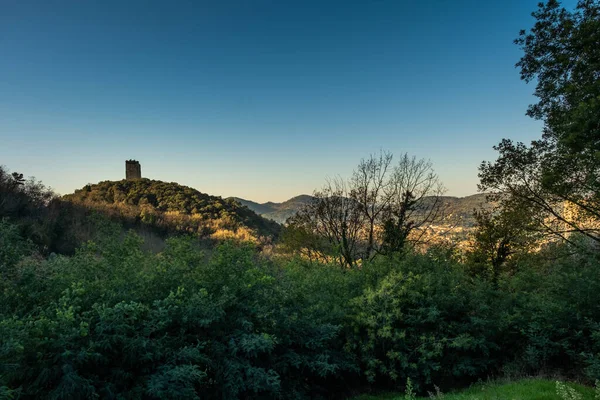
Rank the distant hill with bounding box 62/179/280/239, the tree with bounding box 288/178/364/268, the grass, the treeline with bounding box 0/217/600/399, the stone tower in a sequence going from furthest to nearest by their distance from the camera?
1. the stone tower
2. the distant hill with bounding box 62/179/280/239
3. the tree with bounding box 288/178/364/268
4. the grass
5. the treeline with bounding box 0/217/600/399

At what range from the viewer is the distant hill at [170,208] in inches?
1554

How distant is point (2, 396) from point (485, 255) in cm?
1890

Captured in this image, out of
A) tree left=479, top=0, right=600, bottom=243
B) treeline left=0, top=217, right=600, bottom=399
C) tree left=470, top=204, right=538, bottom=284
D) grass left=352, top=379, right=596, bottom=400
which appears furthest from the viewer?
tree left=470, top=204, right=538, bottom=284

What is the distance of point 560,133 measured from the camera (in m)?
9.97

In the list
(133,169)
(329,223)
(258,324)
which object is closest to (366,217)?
(329,223)

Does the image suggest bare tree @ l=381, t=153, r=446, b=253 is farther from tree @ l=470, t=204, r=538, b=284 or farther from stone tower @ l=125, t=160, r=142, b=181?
stone tower @ l=125, t=160, r=142, b=181

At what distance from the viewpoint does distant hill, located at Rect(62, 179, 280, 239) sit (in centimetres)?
3947

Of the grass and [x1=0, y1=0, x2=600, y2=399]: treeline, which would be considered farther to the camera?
the grass

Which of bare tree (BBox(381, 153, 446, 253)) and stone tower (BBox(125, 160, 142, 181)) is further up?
stone tower (BBox(125, 160, 142, 181))

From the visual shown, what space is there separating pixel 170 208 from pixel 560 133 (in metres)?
49.4

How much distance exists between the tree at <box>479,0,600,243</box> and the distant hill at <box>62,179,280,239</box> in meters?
28.0

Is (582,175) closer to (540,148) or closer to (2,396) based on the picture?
(540,148)

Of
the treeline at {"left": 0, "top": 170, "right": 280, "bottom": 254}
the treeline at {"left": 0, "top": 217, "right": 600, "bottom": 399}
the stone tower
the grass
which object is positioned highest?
the stone tower

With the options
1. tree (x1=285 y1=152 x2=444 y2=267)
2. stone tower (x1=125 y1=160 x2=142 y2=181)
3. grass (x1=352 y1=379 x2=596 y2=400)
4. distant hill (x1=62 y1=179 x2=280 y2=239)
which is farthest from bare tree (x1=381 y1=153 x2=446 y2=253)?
stone tower (x1=125 y1=160 x2=142 y2=181)
